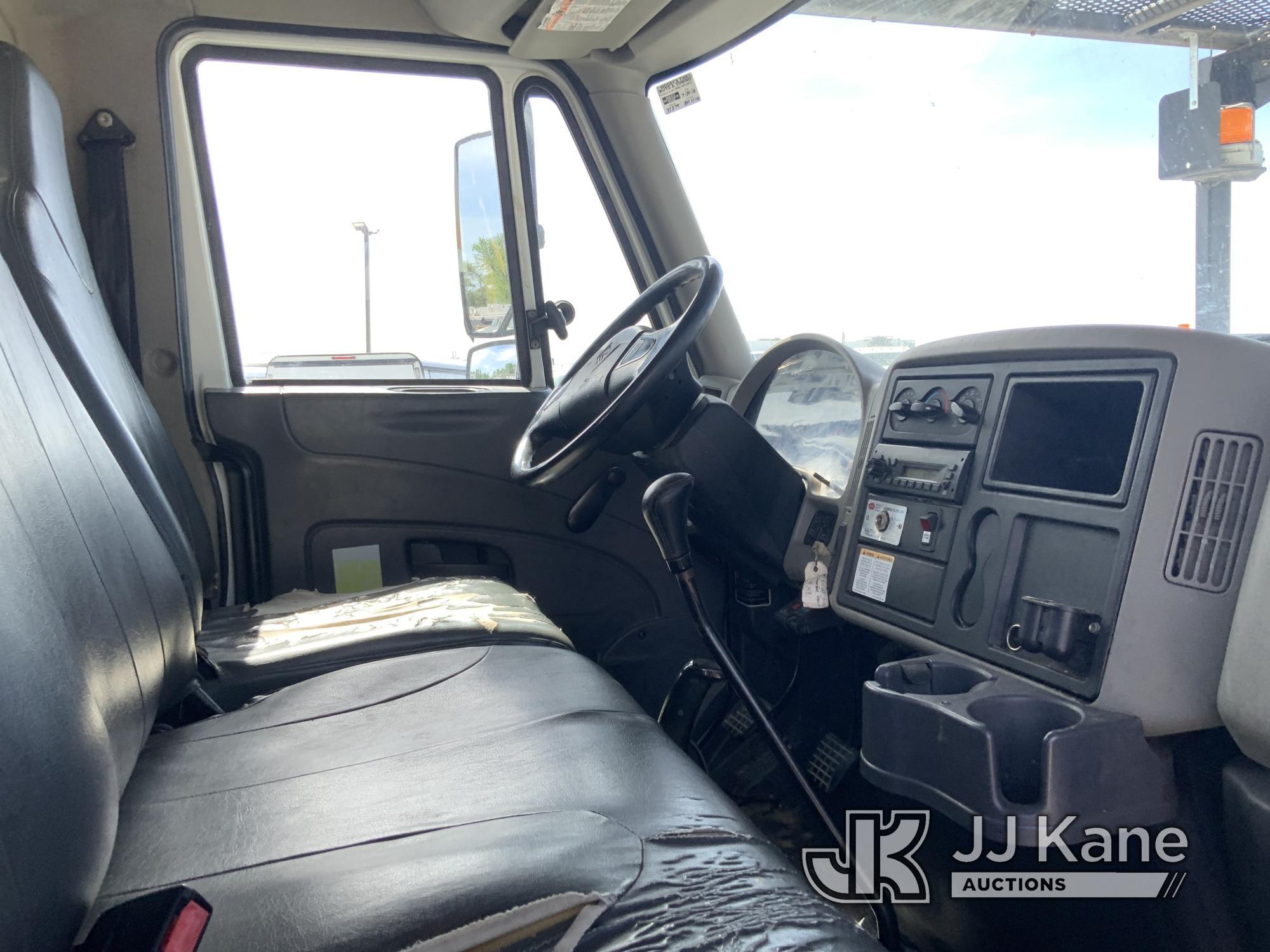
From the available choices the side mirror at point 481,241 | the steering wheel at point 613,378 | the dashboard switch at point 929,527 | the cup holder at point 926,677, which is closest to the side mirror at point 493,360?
the side mirror at point 481,241

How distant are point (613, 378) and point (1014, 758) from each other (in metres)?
0.81

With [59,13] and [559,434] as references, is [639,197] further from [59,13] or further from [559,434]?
[59,13]

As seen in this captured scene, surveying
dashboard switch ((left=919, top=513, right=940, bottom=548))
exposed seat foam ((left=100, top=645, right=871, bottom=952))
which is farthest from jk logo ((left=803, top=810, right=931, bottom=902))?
exposed seat foam ((left=100, top=645, right=871, bottom=952))

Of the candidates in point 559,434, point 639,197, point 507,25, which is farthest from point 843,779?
point 507,25

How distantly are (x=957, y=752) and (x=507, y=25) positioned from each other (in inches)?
64.1

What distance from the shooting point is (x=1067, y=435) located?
110 centimetres

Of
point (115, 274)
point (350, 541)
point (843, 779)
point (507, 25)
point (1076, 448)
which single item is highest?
point (507, 25)

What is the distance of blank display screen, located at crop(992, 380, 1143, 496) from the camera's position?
1012mm

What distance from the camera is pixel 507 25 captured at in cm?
190

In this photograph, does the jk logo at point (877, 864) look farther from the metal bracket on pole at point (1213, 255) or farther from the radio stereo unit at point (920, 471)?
the metal bracket on pole at point (1213, 255)

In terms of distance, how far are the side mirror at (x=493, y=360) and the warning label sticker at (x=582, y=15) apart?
25.7 inches

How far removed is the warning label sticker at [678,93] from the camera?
2107mm

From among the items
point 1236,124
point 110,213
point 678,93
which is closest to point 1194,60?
point 1236,124

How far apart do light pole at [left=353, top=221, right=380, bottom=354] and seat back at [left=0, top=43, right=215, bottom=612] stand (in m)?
0.57
